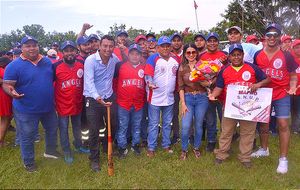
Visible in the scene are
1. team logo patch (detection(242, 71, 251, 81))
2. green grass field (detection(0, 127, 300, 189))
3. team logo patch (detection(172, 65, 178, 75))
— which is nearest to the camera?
green grass field (detection(0, 127, 300, 189))

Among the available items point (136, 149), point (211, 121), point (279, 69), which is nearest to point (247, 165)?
point (211, 121)

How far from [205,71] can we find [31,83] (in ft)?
10.4

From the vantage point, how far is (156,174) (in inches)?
226

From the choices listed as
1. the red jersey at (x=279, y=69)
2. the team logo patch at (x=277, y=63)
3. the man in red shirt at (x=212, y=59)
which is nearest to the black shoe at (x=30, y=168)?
the man in red shirt at (x=212, y=59)

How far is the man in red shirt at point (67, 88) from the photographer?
20.5ft

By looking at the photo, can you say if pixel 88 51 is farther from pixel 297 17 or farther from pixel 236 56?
pixel 297 17

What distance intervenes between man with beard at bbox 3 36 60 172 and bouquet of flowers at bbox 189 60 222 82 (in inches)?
107

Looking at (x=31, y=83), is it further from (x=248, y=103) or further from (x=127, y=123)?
(x=248, y=103)

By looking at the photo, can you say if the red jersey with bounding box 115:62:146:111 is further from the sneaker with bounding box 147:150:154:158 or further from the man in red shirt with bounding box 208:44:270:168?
the man in red shirt with bounding box 208:44:270:168

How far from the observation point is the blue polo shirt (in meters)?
5.62

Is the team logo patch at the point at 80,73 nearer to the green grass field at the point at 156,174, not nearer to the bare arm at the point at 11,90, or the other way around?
the bare arm at the point at 11,90

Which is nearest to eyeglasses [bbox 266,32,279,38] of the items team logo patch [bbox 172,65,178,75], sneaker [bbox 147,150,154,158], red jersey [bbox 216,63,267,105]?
red jersey [bbox 216,63,267,105]

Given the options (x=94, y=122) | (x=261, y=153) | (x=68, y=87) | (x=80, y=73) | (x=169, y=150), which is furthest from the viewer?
(x=169, y=150)

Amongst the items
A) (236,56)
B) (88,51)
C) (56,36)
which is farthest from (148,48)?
(56,36)
